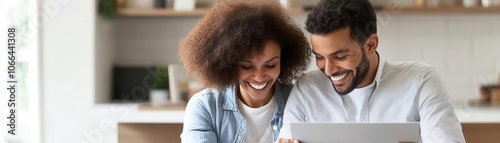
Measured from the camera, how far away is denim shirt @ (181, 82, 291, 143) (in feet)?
6.59

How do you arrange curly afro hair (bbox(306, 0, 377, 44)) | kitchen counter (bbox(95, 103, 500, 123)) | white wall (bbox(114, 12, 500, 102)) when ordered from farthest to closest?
white wall (bbox(114, 12, 500, 102)), kitchen counter (bbox(95, 103, 500, 123)), curly afro hair (bbox(306, 0, 377, 44))

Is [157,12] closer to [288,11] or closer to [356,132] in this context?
[288,11]

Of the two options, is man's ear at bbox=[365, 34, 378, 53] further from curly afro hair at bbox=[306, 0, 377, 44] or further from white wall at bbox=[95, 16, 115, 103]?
white wall at bbox=[95, 16, 115, 103]

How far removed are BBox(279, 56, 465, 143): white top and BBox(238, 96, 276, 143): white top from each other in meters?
0.06

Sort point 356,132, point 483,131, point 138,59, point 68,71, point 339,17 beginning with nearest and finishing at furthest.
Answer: point 356,132
point 339,17
point 483,131
point 68,71
point 138,59

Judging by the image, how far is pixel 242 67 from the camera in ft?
6.35

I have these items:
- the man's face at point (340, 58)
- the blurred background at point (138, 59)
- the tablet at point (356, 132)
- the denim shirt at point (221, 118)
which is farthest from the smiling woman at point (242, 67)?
the blurred background at point (138, 59)

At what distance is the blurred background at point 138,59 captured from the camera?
143 inches

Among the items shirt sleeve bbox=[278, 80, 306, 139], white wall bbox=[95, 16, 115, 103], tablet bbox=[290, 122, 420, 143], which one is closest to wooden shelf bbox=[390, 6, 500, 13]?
white wall bbox=[95, 16, 115, 103]

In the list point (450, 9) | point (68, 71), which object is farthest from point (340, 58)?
point (68, 71)

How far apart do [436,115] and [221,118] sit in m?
0.57

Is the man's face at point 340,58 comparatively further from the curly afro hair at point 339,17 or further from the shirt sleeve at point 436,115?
the shirt sleeve at point 436,115

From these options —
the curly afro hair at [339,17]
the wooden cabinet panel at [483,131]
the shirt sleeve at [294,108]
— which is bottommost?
the wooden cabinet panel at [483,131]

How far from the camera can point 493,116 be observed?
349 cm
